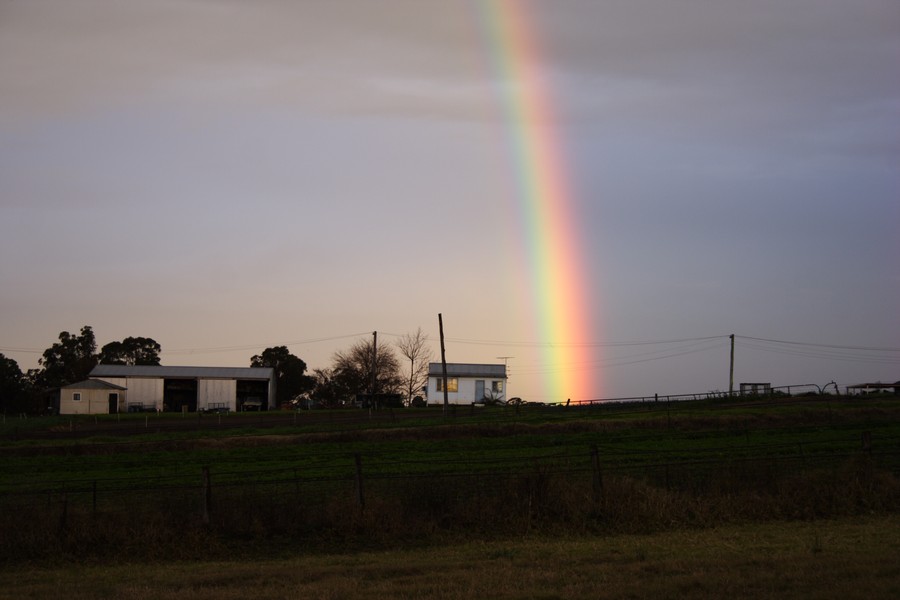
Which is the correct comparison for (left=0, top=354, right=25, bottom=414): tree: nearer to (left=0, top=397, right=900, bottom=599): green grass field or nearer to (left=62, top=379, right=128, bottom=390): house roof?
(left=62, top=379, right=128, bottom=390): house roof

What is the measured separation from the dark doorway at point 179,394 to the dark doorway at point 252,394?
4907mm

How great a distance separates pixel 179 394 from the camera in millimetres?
90375

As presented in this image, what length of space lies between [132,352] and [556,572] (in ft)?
417

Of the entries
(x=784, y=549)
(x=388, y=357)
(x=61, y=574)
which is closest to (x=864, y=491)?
(x=784, y=549)

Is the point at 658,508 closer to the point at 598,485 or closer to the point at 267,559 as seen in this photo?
the point at 598,485

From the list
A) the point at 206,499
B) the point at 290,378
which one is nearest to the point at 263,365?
the point at 290,378

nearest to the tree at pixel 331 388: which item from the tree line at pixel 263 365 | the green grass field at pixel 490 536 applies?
the tree line at pixel 263 365

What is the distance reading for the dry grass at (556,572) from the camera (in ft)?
31.8

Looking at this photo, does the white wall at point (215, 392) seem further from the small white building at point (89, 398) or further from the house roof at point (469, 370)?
the house roof at point (469, 370)

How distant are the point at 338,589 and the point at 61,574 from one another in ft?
16.3

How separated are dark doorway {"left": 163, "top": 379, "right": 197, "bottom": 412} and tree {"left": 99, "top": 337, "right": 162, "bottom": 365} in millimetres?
39434

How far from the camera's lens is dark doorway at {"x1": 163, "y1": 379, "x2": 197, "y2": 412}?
87500 millimetres

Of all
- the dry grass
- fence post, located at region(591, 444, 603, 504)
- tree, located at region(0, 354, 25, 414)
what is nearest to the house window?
tree, located at region(0, 354, 25, 414)

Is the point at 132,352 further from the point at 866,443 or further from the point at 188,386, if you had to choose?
the point at 866,443
